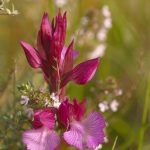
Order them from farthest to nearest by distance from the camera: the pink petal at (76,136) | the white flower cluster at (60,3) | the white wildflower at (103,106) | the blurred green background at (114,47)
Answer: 1. the blurred green background at (114,47)
2. the white flower cluster at (60,3)
3. the white wildflower at (103,106)
4. the pink petal at (76,136)

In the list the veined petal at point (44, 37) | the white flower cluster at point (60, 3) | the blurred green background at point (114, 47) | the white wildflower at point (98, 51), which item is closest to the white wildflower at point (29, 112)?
the veined petal at point (44, 37)

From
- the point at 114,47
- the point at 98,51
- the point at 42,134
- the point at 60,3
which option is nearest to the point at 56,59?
the point at 42,134

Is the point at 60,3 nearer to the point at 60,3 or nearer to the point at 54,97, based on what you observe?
the point at 60,3

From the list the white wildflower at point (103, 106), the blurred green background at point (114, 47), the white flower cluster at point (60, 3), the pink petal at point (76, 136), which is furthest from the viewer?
the blurred green background at point (114, 47)

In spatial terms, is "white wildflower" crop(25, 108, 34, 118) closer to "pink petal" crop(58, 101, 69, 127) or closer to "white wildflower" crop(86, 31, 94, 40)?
"pink petal" crop(58, 101, 69, 127)

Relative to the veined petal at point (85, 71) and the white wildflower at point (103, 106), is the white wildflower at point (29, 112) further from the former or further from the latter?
the white wildflower at point (103, 106)
